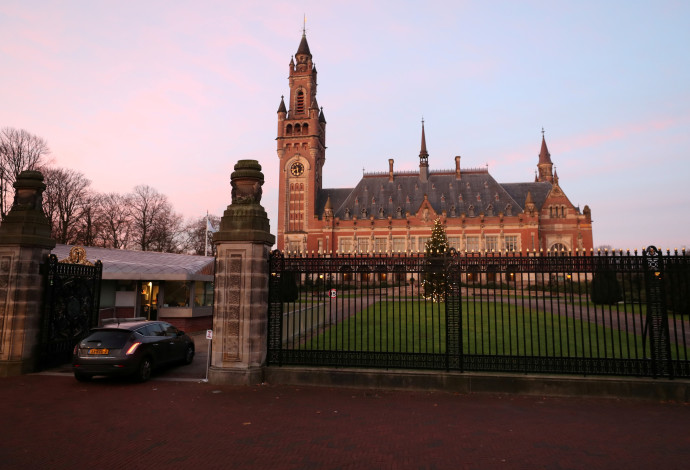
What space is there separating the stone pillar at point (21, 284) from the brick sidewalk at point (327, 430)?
6.65 feet

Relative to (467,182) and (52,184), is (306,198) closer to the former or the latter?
(467,182)

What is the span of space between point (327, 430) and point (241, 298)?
4076 mm

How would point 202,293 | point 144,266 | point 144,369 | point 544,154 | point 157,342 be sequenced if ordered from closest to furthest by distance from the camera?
1. point 144,369
2. point 157,342
3. point 144,266
4. point 202,293
5. point 544,154

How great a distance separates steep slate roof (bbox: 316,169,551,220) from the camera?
67.4 meters

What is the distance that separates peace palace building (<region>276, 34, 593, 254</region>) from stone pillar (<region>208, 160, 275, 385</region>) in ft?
180

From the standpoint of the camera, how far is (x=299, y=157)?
6794 centimetres

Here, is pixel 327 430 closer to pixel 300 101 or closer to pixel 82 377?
pixel 82 377

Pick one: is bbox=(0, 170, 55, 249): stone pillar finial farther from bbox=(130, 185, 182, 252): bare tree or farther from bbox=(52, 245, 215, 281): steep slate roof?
bbox=(130, 185, 182, 252): bare tree

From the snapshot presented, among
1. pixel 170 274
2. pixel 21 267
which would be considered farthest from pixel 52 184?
pixel 21 267

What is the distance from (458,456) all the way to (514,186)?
72238 mm

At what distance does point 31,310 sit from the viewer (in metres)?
10.6

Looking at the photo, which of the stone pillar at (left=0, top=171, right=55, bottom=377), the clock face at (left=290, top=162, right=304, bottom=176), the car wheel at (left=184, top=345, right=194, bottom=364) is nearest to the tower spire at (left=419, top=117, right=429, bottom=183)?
the clock face at (left=290, top=162, right=304, bottom=176)

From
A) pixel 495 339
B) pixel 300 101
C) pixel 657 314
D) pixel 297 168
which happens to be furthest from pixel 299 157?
pixel 657 314

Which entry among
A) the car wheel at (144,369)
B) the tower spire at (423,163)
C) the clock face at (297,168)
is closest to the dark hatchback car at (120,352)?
the car wheel at (144,369)
